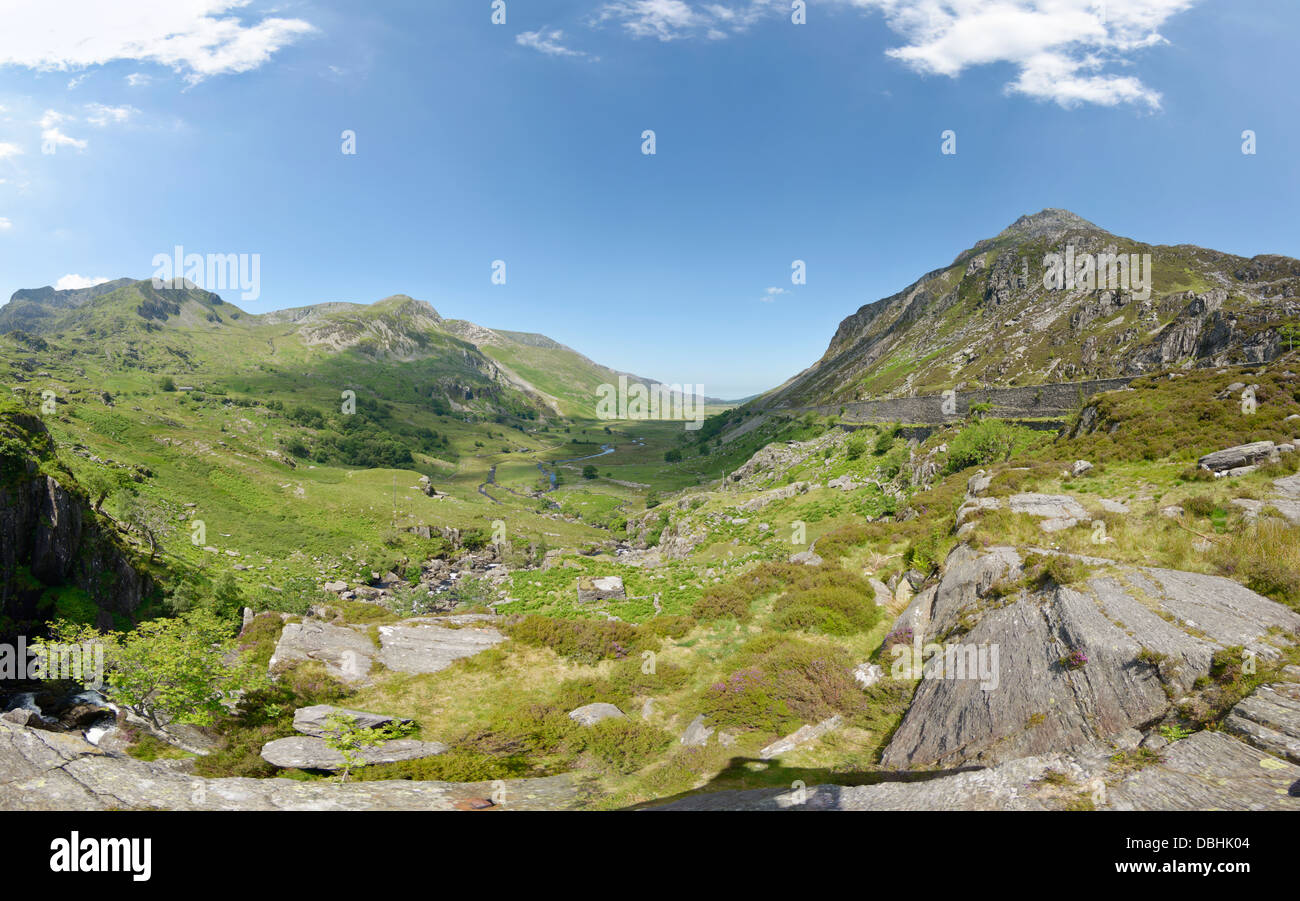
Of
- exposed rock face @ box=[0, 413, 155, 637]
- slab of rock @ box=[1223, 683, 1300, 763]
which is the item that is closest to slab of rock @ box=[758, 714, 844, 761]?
slab of rock @ box=[1223, 683, 1300, 763]

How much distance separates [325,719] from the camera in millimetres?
18062

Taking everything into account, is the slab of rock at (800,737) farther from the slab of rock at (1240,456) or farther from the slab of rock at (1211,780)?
the slab of rock at (1240,456)

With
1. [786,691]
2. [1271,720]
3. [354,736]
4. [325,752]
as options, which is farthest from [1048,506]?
[325,752]

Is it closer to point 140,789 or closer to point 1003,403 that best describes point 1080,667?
point 140,789

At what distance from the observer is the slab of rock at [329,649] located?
22406 millimetres

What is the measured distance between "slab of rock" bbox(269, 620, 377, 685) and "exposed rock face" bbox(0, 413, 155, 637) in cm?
2329

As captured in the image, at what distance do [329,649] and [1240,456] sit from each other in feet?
131

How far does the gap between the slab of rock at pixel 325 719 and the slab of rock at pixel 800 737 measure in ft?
44.3

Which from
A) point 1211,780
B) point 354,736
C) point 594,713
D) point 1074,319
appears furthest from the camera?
point 1074,319

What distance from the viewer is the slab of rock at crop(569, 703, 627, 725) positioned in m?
19.2

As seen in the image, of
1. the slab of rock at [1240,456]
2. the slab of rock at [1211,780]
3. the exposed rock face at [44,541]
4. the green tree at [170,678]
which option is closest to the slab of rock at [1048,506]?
the slab of rock at [1240,456]

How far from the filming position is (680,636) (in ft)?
86.2
